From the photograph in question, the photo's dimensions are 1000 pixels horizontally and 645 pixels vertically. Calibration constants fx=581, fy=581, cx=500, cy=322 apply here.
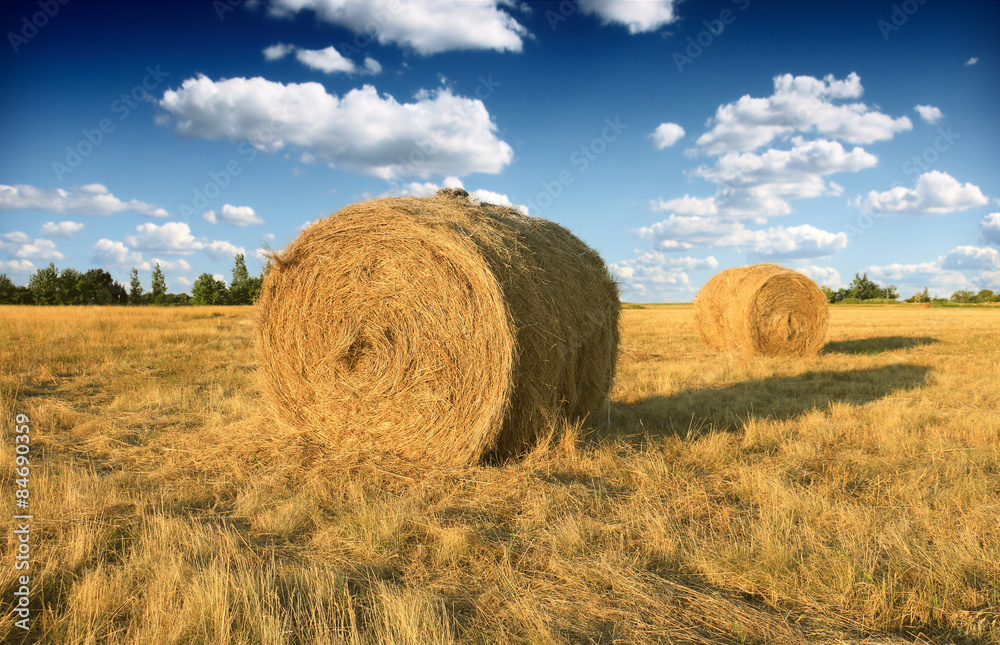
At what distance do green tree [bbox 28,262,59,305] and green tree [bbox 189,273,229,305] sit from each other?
34.6 ft

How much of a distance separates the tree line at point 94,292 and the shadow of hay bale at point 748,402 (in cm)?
4408

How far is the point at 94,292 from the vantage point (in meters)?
52.2

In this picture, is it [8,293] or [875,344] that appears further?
[8,293]

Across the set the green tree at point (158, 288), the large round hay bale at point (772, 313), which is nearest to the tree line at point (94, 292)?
the green tree at point (158, 288)

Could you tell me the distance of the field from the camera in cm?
288

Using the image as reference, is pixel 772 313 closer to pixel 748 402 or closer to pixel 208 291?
pixel 748 402

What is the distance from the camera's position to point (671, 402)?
843 cm

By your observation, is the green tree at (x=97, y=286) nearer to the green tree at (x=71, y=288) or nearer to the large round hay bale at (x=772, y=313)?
the green tree at (x=71, y=288)

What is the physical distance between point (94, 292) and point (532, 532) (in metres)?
60.6

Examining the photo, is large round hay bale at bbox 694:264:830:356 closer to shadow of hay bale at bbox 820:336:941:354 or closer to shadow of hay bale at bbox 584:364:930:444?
shadow of hay bale at bbox 820:336:941:354

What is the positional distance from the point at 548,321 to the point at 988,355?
1400 centimetres

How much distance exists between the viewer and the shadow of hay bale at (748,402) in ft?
22.7

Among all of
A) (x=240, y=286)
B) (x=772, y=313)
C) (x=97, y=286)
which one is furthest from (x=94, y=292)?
(x=772, y=313)

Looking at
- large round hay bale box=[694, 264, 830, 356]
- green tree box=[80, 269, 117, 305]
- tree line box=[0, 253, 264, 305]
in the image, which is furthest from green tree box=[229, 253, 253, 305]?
large round hay bale box=[694, 264, 830, 356]
